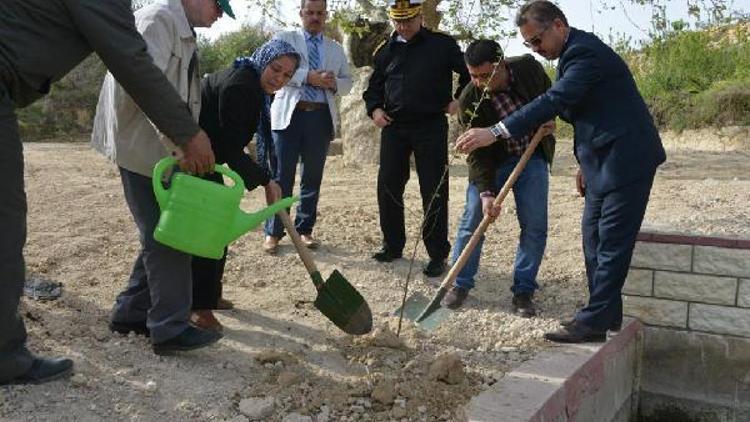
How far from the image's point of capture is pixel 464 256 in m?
3.95

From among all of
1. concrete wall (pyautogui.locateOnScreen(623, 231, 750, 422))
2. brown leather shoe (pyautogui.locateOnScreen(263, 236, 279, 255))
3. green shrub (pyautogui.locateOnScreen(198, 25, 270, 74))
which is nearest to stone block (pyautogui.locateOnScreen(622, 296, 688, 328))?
concrete wall (pyautogui.locateOnScreen(623, 231, 750, 422))

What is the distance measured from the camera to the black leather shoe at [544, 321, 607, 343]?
3621mm

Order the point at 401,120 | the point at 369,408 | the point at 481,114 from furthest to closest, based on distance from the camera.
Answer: the point at 401,120 < the point at 481,114 < the point at 369,408

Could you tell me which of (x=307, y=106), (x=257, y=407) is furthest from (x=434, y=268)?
(x=257, y=407)

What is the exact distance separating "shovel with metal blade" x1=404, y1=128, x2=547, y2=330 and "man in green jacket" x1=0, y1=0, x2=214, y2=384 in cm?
164

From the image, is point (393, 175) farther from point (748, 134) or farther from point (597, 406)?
point (748, 134)

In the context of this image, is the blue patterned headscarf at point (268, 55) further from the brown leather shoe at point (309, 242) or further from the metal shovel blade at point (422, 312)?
the brown leather shoe at point (309, 242)

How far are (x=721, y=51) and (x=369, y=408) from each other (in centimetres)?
1097

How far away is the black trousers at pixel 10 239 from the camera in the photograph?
8.56 ft

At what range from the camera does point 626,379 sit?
3943mm

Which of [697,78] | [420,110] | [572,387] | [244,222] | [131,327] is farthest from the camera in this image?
[697,78]

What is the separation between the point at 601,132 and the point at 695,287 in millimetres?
939

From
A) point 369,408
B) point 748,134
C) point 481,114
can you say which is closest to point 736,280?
point 481,114

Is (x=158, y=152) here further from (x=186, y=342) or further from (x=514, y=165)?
(x=514, y=165)
